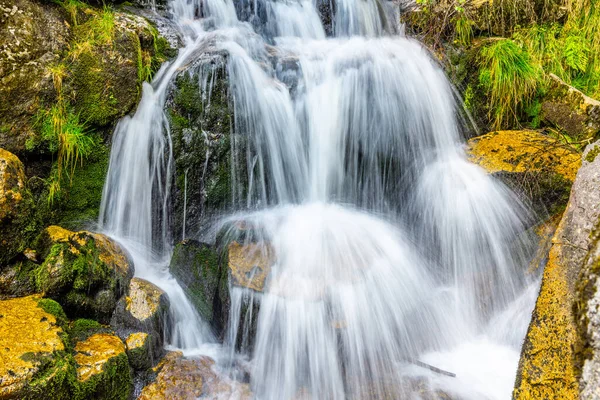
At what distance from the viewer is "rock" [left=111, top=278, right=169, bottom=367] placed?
11.3 feet

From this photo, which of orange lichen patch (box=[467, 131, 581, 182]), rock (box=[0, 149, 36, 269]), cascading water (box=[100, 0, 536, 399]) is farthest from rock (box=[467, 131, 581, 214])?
rock (box=[0, 149, 36, 269])

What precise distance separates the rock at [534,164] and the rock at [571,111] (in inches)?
17.7

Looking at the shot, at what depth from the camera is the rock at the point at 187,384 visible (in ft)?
10.6

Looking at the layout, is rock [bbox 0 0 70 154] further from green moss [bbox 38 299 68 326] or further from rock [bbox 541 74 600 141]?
rock [bbox 541 74 600 141]

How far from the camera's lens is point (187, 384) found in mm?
3346

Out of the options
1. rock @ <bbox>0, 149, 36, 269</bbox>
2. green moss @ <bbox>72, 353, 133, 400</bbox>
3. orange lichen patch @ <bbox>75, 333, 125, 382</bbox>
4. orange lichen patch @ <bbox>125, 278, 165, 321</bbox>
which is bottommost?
green moss @ <bbox>72, 353, 133, 400</bbox>

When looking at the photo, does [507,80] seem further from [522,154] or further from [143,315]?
[143,315]

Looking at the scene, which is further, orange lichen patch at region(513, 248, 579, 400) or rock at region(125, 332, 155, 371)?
rock at region(125, 332, 155, 371)

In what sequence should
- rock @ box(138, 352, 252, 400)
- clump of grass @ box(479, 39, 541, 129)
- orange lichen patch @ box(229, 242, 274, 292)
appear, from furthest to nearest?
clump of grass @ box(479, 39, 541, 129), orange lichen patch @ box(229, 242, 274, 292), rock @ box(138, 352, 252, 400)

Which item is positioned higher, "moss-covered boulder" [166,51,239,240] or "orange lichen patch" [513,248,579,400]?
"moss-covered boulder" [166,51,239,240]

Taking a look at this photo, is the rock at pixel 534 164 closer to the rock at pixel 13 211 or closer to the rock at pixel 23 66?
the rock at pixel 13 211

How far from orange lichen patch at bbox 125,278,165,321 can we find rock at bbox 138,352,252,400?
42cm

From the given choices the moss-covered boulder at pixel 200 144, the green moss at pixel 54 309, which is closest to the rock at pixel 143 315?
the green moss at pixel 54 309

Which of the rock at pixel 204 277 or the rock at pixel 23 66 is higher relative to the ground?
the rock at pixel 23 66
